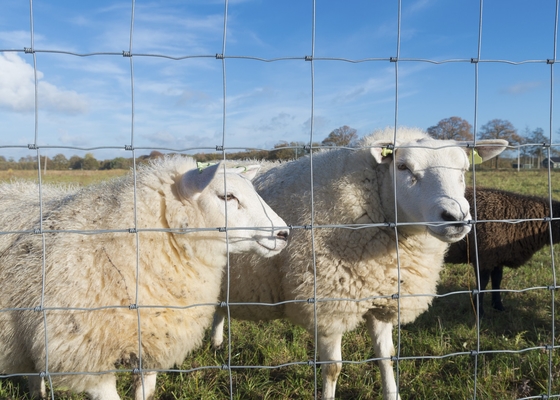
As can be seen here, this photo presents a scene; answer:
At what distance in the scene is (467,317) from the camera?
472 cm

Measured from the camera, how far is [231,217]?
2.52 meters

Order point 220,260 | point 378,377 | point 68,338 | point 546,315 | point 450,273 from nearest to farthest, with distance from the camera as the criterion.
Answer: point 68,338 → point 220,260 → point 378,377 → point 546,315 → point 450,273

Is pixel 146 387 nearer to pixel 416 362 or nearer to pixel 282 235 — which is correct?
pixel 282 235

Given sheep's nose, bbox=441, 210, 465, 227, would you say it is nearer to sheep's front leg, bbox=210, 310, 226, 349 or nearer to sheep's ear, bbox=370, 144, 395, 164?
sheep's ear, bbox=370, 144, 395, 164

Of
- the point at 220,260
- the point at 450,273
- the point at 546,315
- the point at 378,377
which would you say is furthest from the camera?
the point at 450,273

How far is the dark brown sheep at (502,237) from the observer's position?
5.34 metres

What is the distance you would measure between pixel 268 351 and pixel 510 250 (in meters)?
3.50

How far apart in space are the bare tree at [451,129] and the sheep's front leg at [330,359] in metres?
1.84

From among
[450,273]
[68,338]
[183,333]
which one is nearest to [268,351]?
[183,333]

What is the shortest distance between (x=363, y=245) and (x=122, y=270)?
159cm

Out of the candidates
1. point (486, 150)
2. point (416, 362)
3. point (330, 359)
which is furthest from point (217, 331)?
point (486, 150)

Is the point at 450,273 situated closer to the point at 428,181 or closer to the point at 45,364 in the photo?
the point at 428,181

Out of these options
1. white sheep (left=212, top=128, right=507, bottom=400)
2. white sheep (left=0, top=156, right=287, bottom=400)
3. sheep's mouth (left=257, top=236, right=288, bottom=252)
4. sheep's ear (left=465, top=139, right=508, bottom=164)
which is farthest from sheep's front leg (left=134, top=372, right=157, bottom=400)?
sheep's ear (left=465, top=139, right=508, bottom=164)

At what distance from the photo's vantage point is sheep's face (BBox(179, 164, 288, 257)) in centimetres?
251
